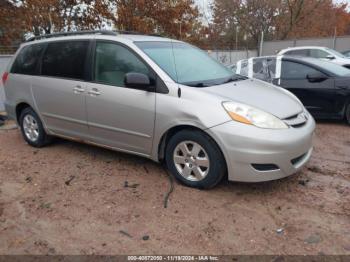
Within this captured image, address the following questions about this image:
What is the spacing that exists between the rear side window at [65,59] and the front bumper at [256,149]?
2126mm

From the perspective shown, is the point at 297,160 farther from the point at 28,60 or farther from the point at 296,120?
the point at 28,60

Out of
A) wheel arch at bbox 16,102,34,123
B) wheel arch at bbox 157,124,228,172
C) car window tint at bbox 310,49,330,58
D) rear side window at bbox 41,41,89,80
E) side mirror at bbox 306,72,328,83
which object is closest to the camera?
wheel arch at bbox 157,124,228,172

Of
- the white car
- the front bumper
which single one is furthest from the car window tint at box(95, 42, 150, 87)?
the white car

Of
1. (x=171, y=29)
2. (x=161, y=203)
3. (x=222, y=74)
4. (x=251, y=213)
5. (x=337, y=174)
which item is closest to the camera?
(x=251, y=213)

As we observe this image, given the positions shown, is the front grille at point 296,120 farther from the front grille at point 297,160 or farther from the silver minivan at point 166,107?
the front grille at point 297,160

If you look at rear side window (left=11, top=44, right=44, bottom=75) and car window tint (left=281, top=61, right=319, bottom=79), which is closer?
rear side window (left=11, top=44, right=44, bottom=75)

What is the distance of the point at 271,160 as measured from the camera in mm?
3404

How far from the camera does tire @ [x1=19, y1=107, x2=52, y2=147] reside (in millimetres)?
5340

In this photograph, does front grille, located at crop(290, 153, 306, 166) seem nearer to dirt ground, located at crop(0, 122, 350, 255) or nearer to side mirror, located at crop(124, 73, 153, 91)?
dirt ground, located at crop(0, 122, 350, 255)

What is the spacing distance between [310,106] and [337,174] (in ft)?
8.63

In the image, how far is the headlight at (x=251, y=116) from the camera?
3443 millimetres

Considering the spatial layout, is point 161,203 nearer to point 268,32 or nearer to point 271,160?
point 271,160

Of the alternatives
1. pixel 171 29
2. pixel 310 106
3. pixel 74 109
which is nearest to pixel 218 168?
pixel 74 109

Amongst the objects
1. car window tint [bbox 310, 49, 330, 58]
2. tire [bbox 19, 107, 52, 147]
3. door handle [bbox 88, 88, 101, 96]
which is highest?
car window tint [bbox 310, 49, 330, 58]
